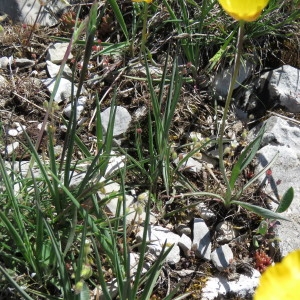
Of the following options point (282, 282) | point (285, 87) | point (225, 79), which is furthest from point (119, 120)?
point (282, 282)

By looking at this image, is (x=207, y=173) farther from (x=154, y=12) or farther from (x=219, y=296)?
(x=154, y=12)

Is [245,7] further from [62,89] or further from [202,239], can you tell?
[62,89]

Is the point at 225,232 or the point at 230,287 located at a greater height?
the point at 225,232

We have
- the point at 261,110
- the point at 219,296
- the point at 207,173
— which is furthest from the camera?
the point at 261,110

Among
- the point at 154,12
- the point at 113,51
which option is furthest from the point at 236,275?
the point at 154,12

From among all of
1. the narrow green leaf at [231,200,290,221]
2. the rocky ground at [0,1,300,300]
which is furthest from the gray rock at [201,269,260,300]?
the narrow green leaf at [231,200,290,221]

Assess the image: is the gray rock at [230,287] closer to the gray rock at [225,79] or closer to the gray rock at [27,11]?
the gray rock at [225,79]

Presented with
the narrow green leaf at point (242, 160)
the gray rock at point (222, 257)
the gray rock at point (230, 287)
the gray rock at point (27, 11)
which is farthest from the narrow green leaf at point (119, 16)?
the gray rock at point (230, 287)
